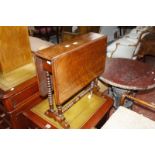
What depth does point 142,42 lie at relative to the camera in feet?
10.8

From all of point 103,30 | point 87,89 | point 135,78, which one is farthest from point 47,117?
point 103,30

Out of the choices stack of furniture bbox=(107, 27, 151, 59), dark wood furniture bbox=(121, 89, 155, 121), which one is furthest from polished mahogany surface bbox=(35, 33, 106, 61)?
stack of furniture bbox=(107, 27, 151, 59)

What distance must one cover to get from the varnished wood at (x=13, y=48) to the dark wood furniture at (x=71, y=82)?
0.44m

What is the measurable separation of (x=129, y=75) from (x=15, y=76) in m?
1.13

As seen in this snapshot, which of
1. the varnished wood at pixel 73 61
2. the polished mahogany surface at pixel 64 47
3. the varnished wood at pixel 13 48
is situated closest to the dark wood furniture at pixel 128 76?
the varnished wood at pixel 73 61

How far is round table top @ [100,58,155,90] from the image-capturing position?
1662mm

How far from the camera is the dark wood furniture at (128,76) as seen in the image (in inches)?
65.4

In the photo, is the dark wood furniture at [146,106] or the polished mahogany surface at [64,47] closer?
the polished mahogany surface at [64,47]

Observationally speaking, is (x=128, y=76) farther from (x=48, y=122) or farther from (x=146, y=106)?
(x=48, y=122)

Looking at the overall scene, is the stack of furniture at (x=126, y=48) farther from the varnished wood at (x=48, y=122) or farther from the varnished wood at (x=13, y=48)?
the varnished wood at (x=13, y=48)

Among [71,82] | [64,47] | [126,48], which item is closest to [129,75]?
[71,82]

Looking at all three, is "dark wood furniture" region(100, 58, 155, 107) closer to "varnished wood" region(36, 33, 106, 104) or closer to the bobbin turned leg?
"varnished wood" region(36, 33, 106, 104)

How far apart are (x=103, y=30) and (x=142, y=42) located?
55.8 inches

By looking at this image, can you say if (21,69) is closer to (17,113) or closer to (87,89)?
(17,113)
